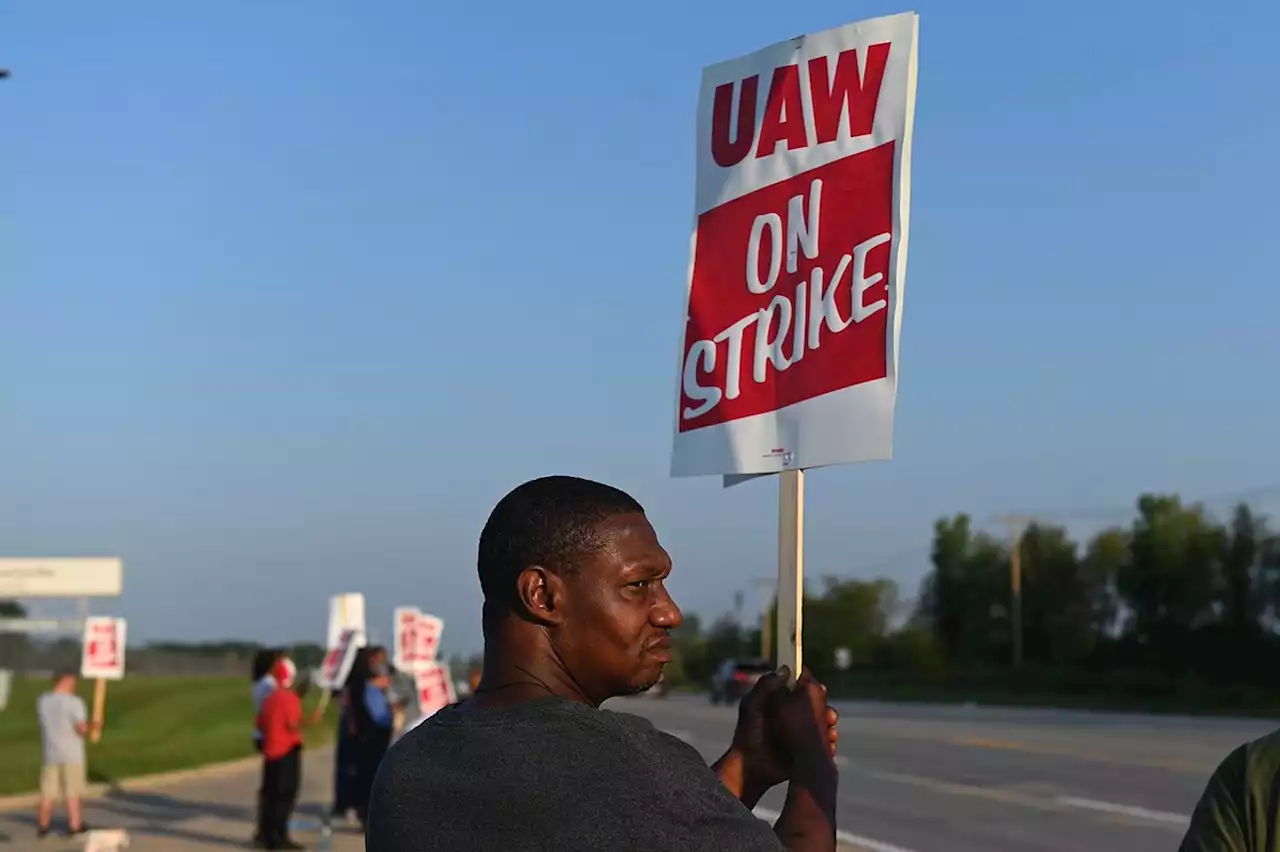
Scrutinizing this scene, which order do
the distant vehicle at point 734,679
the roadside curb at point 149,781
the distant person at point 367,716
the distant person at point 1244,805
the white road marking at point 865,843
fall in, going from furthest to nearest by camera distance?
the distant vehicle at point 734,679, the roadside curb at point 149,781, the distant person at point 367,716, the white road marking at point 865,843, the distant person at point 1244,805

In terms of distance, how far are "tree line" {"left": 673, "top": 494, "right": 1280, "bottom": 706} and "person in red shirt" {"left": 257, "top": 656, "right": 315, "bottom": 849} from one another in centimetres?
4122

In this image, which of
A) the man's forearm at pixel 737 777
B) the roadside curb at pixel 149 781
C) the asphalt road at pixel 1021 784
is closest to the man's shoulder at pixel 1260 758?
the man's forearm at pixel 737 777

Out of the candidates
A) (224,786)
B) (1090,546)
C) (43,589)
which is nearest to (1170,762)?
(224,786)

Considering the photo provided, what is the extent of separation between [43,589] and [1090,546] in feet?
181

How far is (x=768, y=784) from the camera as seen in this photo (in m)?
2.77

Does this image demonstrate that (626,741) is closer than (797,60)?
Yes

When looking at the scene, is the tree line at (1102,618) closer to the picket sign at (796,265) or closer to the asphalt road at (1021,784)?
the asphalt road at (1021,784)

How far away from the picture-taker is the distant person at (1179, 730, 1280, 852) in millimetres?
2701

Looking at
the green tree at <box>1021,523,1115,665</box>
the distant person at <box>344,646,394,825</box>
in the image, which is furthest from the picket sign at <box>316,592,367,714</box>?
the green tree at <box>1021,523,1115,665</box>

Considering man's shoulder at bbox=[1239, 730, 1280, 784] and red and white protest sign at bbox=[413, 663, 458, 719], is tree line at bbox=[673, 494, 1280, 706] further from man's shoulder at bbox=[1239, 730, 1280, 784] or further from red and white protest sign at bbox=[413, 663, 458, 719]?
man's shoulder at bbox=[1239, 730, 1280, 784]

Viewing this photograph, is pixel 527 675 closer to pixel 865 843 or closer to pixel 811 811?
pixel 811 811

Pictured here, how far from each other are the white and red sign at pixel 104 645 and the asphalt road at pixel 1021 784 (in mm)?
9208

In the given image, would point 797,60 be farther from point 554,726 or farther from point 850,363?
point 554,726

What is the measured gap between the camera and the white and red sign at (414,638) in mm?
20047
